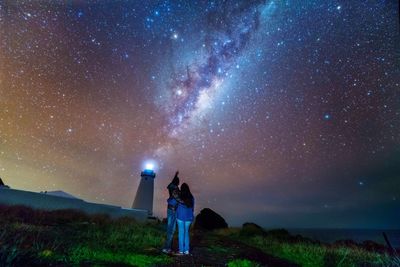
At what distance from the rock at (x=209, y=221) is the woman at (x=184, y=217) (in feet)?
59.3

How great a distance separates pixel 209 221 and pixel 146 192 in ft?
24.6

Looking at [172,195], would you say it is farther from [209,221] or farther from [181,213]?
[209,221]

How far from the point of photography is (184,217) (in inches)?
326

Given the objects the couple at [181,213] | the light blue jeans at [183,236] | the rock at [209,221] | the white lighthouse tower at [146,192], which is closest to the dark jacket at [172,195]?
the couple at [181,213]

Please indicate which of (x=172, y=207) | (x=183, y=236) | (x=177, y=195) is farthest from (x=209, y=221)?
(x=177, y=195)

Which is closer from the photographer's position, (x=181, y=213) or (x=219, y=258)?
(x=219, y=258)

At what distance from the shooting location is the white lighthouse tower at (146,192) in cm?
2830

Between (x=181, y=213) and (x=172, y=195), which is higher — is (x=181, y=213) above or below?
below

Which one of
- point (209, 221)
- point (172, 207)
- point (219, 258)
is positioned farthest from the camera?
point (209, 221)

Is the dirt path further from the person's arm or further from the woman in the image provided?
the person's arm

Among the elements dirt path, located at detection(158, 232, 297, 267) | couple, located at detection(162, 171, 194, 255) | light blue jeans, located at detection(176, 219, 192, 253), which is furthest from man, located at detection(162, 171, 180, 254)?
dirt path, located at detection(158, 232, 297, 267)

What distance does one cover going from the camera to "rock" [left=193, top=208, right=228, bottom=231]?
84.8ft

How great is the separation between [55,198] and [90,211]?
2.75 meters

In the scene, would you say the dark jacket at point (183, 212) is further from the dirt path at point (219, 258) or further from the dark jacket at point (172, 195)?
the dirt path at point (219, 258)
